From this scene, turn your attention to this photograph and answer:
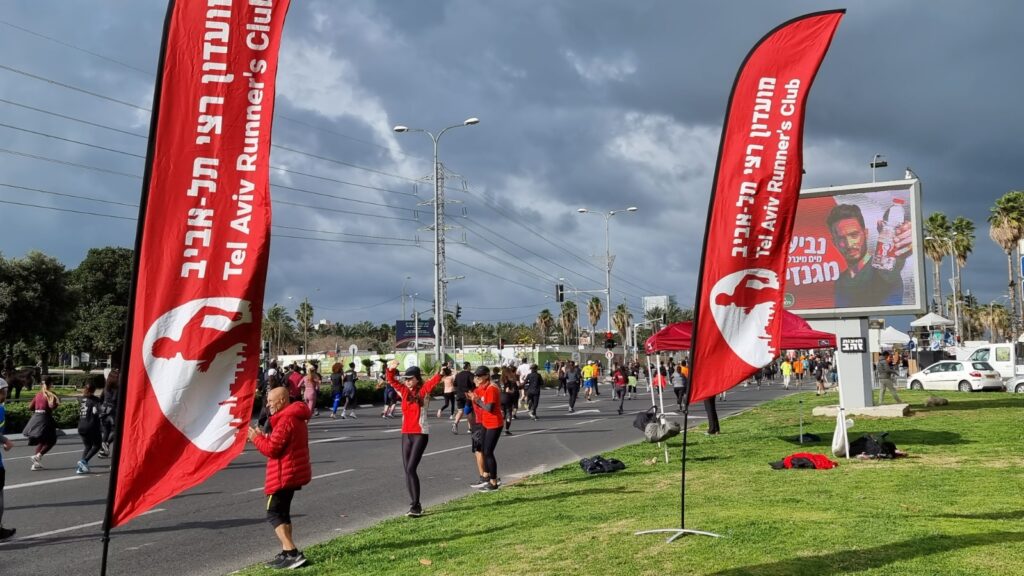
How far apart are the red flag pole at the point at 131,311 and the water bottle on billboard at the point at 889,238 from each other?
23656mm

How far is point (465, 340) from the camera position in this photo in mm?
156875

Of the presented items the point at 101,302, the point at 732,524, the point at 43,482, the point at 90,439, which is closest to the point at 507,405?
the point at 90,439

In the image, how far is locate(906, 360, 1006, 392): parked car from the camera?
3534 centimetres

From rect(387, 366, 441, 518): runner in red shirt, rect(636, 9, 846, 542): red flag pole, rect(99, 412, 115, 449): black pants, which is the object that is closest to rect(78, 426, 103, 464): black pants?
rect(99, 412, 115, 449): black pants

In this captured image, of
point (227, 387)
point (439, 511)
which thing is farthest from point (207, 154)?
point (439, 511)

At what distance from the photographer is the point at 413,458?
9.81 meters

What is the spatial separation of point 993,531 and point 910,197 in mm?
18590

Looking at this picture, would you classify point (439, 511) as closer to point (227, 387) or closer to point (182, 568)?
point (182, 568)

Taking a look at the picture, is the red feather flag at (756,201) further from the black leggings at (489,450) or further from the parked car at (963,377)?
the parked car at (963,377)

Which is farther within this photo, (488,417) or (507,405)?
(507,405)

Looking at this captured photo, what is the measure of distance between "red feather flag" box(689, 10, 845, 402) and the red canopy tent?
848cm

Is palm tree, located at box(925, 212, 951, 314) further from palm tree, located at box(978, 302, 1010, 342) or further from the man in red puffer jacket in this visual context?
the man in red puffer jacket

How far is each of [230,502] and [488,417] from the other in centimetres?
378

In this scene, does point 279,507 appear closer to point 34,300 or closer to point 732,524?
point 732,524
